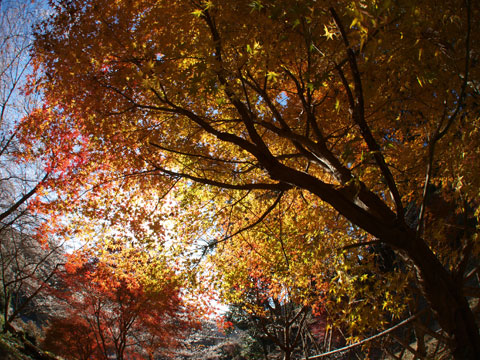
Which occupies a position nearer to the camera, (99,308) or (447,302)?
(447,302)

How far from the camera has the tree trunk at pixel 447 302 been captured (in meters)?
2.45

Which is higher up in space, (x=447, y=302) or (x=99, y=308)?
(x=447, y=302)

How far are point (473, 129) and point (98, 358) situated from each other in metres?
13.7

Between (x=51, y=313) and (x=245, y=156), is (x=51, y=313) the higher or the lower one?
the lower one

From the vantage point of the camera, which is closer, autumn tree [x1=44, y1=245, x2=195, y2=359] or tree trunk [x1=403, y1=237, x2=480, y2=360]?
tree trunk [x1=403, y1=237, x2=480, y2=360]

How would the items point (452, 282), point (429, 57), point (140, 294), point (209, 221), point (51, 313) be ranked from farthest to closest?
point (51, 313), point (140, 294), point (209, 221), point (452, 282), point (429, 57)

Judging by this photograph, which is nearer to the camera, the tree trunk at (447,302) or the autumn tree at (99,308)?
the tree trunk at (447,302)

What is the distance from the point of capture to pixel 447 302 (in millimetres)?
2520

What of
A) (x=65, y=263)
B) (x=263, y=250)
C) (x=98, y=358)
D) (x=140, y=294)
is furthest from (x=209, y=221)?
(x=98, y=358)

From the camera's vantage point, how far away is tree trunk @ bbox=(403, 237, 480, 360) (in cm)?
245

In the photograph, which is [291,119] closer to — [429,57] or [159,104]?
[159,104]

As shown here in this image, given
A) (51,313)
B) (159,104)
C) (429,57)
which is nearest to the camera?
(429,57)

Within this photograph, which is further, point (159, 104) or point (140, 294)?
point (140, 294)

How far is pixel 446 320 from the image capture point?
252cm
